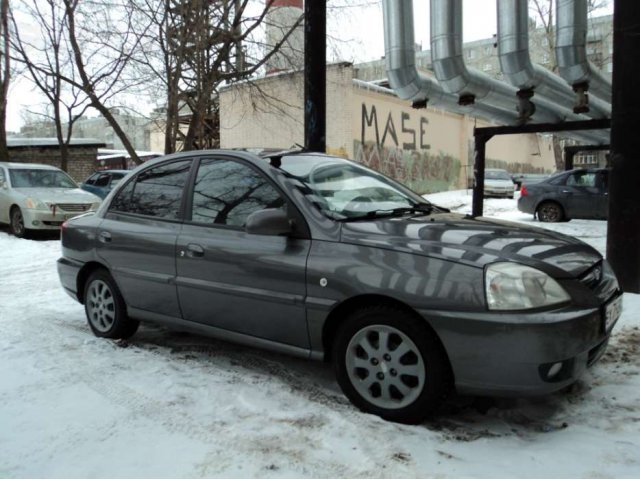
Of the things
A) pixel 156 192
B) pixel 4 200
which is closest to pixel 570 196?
pixel 156 192

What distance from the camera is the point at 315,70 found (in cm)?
671

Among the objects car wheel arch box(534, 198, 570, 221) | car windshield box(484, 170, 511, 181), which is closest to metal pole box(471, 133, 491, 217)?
car wheel arch box(534, 198, 570, 221)

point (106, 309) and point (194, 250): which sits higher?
point (194, 250)

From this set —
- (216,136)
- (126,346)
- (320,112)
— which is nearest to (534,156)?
(216,136)

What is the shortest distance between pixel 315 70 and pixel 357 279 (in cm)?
420

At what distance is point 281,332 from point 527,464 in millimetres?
1594

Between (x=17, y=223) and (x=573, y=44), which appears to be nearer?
(x=573, y=44)

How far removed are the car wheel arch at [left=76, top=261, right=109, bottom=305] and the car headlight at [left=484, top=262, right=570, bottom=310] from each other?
10.7ft

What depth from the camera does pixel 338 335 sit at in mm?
3326

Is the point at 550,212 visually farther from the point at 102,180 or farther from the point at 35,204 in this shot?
the point at 102,180

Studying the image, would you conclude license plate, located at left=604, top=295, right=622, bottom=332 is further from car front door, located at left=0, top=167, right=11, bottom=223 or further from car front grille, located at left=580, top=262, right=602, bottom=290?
car front door, located at left=0, top=167, right=11, bottom=223

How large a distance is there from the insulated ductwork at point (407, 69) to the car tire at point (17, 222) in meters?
7.81

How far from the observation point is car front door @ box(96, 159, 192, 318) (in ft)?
13.7

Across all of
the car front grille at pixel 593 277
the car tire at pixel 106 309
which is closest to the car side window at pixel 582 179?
the car front grille at pixel 593 277
